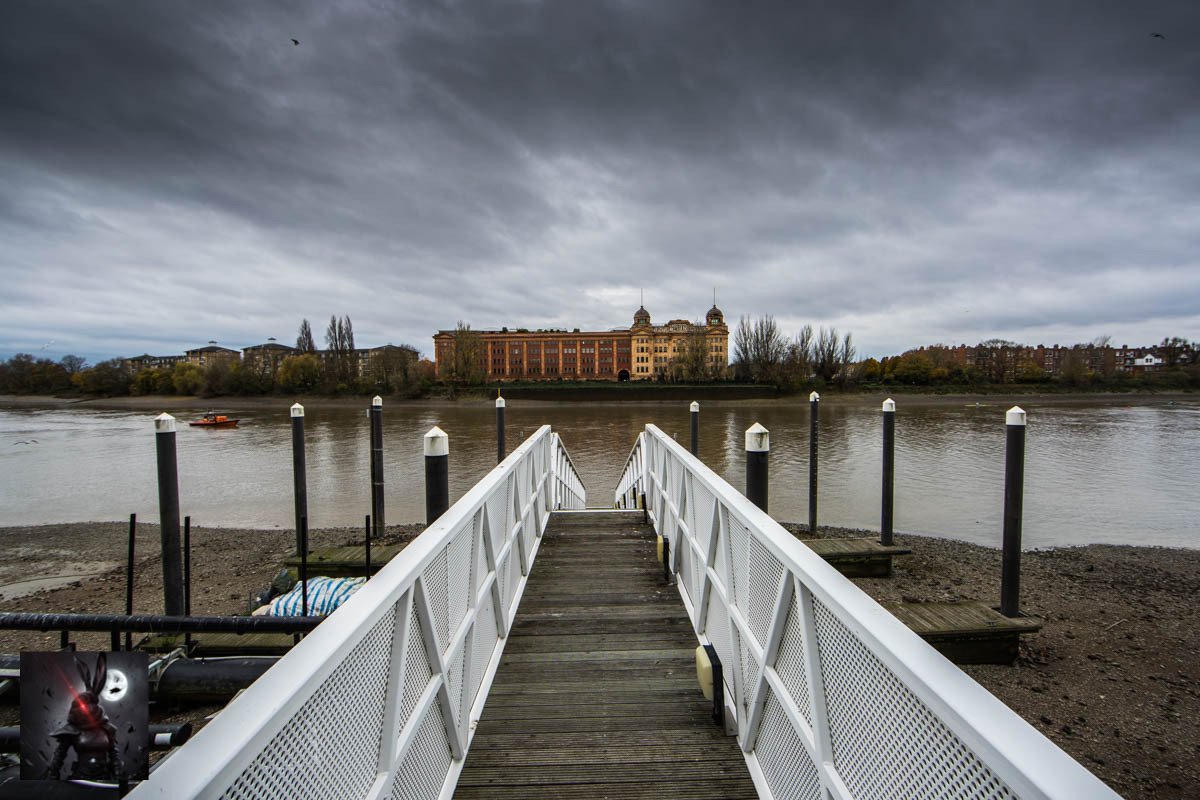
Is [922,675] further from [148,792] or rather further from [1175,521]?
[1175,521]

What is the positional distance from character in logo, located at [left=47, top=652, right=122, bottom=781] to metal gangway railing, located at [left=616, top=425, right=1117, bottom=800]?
1.52 metres

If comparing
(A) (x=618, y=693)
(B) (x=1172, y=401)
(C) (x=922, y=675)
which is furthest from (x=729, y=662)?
(B) (x=1172, y=401)

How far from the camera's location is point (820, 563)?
1.95m

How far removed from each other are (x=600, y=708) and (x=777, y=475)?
15813mm

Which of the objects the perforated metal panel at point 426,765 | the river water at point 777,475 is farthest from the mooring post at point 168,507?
the river water at point 777,475

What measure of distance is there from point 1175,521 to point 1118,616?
8.24m

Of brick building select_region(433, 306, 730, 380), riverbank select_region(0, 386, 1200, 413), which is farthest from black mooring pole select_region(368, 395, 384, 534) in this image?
brick building select_region(433, 306, 730, 380)

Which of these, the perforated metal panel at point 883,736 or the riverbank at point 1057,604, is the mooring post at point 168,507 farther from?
the perforated metal panel at point 883,736

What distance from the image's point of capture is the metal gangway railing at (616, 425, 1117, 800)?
1.01 m

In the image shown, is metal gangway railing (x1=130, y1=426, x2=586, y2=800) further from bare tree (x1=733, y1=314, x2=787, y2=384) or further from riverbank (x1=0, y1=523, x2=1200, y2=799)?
bare tree (x1=733, y1=314, x2=787, y2=384)

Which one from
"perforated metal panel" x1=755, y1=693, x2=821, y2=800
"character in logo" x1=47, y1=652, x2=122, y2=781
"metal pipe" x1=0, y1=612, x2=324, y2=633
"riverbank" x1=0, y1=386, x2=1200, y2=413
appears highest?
"character in logo" x1=47, y1=652, x2=122, y2=781

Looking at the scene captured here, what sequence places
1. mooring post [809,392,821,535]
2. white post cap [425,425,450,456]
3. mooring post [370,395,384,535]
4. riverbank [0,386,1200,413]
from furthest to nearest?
riverbank [0,386,1200,413] → mooring post [809,392,821,535] → mooring post [370,395,384,535] → white post cap [425,425,450,456]

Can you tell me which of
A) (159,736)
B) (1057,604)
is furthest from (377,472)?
(1057,604)

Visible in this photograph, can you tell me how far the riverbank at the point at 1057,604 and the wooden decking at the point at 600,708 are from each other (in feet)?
10.6
